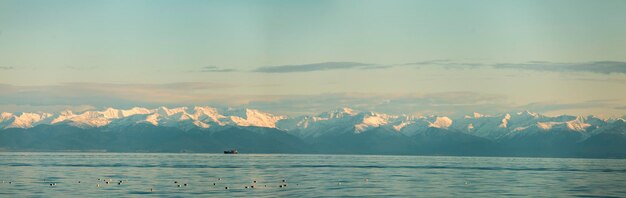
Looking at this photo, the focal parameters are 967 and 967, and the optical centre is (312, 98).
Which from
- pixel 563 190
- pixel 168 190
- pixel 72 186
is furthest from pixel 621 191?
pixel 72 186

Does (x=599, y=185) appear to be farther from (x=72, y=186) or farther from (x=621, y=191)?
(x=72, y=186)

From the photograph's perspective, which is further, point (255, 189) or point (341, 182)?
point (341, 182)

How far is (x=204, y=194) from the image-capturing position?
393 feet

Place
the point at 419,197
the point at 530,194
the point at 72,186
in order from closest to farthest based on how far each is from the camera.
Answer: the point at 419,197
the point at 530,194
the point at 72,186

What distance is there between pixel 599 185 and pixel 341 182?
1577 inches

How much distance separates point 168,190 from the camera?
126688 millimetres

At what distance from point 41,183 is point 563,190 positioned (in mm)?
74937

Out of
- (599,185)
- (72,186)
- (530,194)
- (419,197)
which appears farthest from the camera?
(599,185)

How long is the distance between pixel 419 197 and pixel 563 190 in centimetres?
2764

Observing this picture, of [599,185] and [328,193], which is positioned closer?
[328,193]

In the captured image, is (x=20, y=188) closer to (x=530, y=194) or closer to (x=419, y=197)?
(x=419, y=197)

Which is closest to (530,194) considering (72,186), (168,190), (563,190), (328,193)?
(563,190)

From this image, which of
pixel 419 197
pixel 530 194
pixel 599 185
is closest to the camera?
pixel 419 197

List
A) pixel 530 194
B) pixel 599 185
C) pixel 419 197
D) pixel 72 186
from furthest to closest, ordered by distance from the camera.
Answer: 1. pixel 599 185
2. pixel 72 186
3. pixel 530 194
4. pixel 419 197
